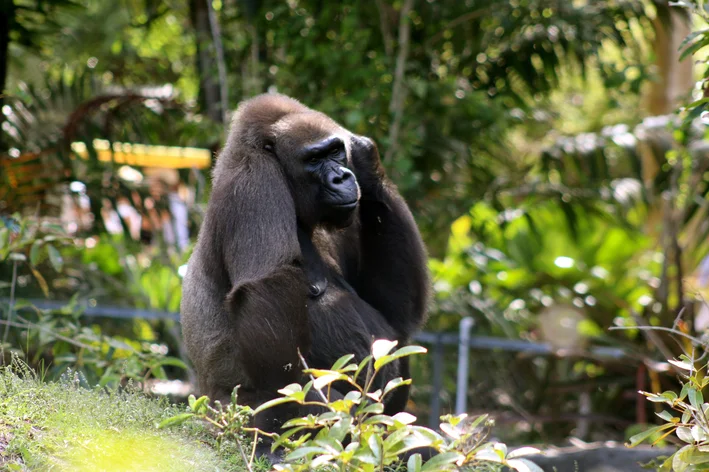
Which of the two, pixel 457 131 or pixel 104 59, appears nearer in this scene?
pixel 457 131

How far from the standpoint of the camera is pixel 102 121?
6.43 m

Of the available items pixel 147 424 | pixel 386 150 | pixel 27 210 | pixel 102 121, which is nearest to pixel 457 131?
pixel 386 150

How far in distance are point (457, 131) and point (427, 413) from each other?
7.79 ft

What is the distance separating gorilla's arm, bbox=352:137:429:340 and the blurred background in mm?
1754

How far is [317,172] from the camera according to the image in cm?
357

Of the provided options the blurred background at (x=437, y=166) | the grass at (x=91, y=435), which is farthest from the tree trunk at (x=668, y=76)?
the grass at (x=91, y=435)

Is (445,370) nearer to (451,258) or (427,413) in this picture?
(427,413)

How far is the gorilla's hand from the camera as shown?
3904 mm

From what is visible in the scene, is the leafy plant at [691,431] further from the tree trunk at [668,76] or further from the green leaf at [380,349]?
the tree trunk at [668,76]

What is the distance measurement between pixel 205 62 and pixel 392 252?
3.82 metres

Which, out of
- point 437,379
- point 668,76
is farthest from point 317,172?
point 668,76

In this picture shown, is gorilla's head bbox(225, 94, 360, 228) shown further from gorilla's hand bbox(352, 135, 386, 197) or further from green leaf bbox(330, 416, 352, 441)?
green leaf bbox(330, 416, 352, 441)

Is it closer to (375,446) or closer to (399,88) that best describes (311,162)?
(375,446)

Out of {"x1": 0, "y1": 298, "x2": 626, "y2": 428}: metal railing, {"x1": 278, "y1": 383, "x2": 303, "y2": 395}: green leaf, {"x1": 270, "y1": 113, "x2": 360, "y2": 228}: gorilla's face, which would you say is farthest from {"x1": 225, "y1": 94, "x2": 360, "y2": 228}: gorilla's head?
{"x1": 0, "y1": 298, "x2": 626, "y2": 428}: metal railing
